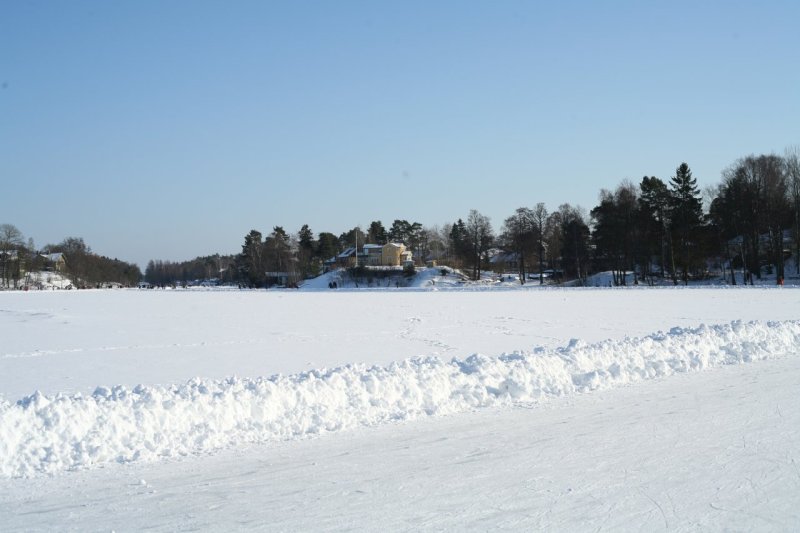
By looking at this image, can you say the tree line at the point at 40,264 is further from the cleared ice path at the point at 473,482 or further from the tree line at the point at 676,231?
the cleared ice path at the point at 473,482

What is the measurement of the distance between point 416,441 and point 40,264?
130m

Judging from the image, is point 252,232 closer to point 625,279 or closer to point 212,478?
point 625,279

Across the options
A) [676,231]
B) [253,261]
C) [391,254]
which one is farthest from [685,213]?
[253,261]

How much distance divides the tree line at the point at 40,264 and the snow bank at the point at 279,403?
342 ft

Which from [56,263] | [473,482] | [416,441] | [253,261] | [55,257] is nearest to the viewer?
[473,482]

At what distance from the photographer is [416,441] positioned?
268 inches

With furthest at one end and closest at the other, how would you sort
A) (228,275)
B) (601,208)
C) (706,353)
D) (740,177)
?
(228,275) → (601,208) → (740,177) → (706,353)

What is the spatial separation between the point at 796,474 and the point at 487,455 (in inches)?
110

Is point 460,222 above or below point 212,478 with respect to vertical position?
above

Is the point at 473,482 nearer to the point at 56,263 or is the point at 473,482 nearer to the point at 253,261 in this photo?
the point at 253,261

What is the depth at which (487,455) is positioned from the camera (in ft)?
20.4

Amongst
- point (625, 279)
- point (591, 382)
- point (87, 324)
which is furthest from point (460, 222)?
point (591, 382)

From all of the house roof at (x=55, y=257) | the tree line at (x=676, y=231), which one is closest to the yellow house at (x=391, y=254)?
the tree line at (x=676, y=231)

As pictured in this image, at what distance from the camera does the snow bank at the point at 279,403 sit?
644 centimetres
